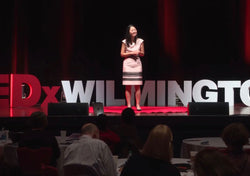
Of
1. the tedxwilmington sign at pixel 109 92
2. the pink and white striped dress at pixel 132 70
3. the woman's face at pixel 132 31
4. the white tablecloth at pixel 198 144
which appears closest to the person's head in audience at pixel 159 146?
the white tablecloth at pixel 198 144

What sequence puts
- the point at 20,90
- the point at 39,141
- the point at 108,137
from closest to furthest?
1. the point at 39,141
2. the point at 108,137
3. the point at 20,90

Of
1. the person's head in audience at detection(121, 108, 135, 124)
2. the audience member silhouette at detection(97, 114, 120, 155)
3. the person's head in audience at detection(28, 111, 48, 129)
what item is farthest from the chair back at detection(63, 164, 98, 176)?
the person's head in audience at detection(121, 108, 135, 124)

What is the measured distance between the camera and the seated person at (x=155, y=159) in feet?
8.79

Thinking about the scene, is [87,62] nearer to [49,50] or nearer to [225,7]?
[49,50]

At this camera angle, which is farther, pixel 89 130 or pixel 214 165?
pixel 89 130

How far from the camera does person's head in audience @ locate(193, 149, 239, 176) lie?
2.01m

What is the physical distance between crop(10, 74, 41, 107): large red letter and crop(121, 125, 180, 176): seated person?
23.4 feet

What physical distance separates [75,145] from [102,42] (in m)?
7.71

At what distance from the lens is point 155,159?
2.71 metres

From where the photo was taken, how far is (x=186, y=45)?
36.6 feet

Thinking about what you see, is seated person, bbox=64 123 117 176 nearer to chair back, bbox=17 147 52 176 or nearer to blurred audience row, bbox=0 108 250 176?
blurred audience row, bbox=0 108 250 176

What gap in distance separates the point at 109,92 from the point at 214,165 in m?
8.26

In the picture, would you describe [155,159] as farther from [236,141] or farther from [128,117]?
[128,117]

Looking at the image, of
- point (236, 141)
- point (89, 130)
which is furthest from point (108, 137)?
point (236, 141)
